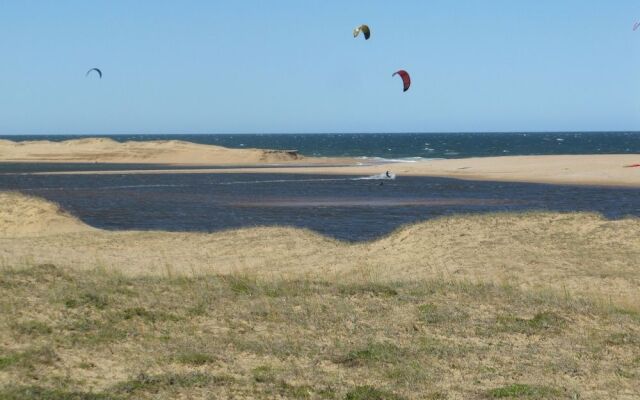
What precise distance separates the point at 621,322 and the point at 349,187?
3496cm

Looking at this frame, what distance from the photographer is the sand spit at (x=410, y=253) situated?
17.2 m

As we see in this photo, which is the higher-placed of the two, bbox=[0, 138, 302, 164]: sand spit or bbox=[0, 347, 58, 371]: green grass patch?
bbox=[0, 347, 58, 371]: green grass patch

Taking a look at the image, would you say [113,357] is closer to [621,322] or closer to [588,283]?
[621,322]

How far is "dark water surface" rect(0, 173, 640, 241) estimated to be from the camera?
3008cm

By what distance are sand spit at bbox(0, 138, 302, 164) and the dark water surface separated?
28.8m

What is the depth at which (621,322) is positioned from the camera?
1275 centimetres

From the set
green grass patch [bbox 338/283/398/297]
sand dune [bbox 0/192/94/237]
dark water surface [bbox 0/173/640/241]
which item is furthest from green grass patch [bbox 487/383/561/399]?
sand dune [bbox 0/192/94/237]

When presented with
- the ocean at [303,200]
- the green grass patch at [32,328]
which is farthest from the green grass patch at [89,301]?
the ocean at [303,200]

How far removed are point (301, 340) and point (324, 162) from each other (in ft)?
234

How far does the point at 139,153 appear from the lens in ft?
299

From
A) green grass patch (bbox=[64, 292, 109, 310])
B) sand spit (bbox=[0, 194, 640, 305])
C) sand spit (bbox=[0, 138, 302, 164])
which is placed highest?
green grass patch (bbox=[64, 292, 109, 310])

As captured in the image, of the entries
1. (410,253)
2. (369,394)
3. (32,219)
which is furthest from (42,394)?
(32,219)

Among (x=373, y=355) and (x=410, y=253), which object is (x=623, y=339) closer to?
(x=373, y=355)

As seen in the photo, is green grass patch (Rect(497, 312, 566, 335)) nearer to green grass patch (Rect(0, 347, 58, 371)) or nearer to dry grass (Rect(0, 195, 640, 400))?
dry grass (Rect(0, 195, 640, 400))
